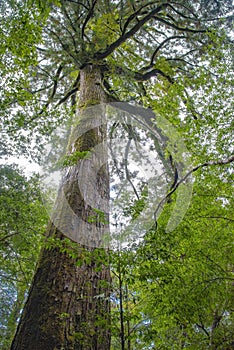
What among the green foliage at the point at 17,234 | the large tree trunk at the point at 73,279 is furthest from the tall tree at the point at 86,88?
the green foliage at the point at 17,234

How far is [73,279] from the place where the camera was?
223cm

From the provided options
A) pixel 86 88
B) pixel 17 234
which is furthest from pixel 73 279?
pixel 86 88

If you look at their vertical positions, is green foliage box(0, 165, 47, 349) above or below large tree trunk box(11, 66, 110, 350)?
above

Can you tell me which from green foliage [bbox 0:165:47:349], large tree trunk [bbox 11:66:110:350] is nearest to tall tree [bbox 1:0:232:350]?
large tree trunk [bbox 11:66:110:350]

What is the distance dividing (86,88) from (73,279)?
3711 mm

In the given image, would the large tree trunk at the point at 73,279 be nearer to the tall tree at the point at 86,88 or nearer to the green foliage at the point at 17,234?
the tall tree at the point at 86,88

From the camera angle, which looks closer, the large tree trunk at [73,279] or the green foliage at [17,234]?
the large tree trunk at [73,279]

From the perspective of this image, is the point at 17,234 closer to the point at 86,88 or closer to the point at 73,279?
the point at 73,279

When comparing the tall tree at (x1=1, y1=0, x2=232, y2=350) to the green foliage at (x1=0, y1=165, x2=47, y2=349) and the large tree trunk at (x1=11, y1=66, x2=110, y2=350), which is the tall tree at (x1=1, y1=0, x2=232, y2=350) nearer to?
the large tree trunk at (x1=11, y1=66, x2=110, y2=350)

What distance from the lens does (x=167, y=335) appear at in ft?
13.3

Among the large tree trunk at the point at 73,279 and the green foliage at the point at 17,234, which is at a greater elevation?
the green foliage at the point at 17,234

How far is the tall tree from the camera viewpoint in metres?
1.95

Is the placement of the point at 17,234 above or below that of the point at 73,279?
above

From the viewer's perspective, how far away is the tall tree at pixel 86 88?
1946 mm
